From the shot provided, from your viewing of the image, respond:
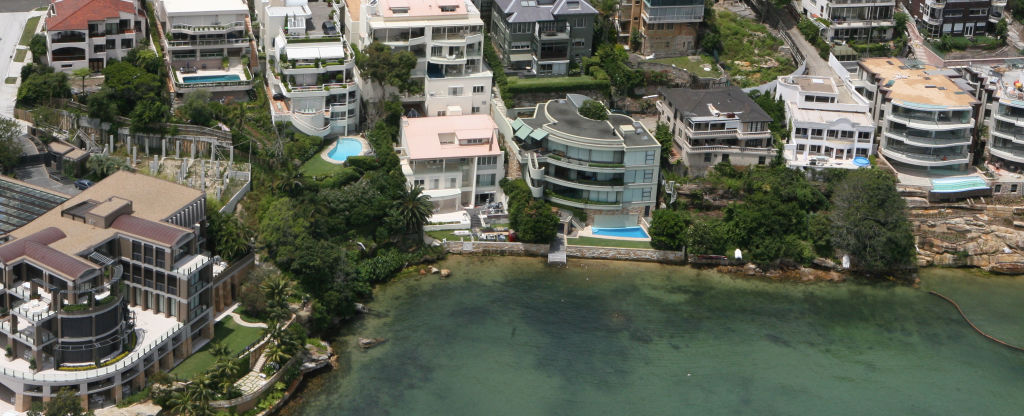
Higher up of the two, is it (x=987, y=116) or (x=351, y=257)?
(x=987, y=116)

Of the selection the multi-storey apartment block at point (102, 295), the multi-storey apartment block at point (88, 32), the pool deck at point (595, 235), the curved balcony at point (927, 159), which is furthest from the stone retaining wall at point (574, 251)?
the multi-storey apartment block at point (88, 32)

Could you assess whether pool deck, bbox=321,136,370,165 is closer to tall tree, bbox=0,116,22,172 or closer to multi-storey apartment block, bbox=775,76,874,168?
tall tree, bbox=0,116,22,172

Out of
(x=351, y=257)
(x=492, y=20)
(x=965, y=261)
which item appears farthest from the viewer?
(x=492, y=20)

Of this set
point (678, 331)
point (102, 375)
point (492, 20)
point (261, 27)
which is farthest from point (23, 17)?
point (678, 331)

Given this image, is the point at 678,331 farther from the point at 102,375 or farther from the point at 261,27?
the point at 261,27

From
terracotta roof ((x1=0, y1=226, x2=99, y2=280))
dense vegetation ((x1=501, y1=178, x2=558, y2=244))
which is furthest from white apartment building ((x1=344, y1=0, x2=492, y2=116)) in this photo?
terracotta roof ((x1=0, y1=226, x2=99, y2=280))
